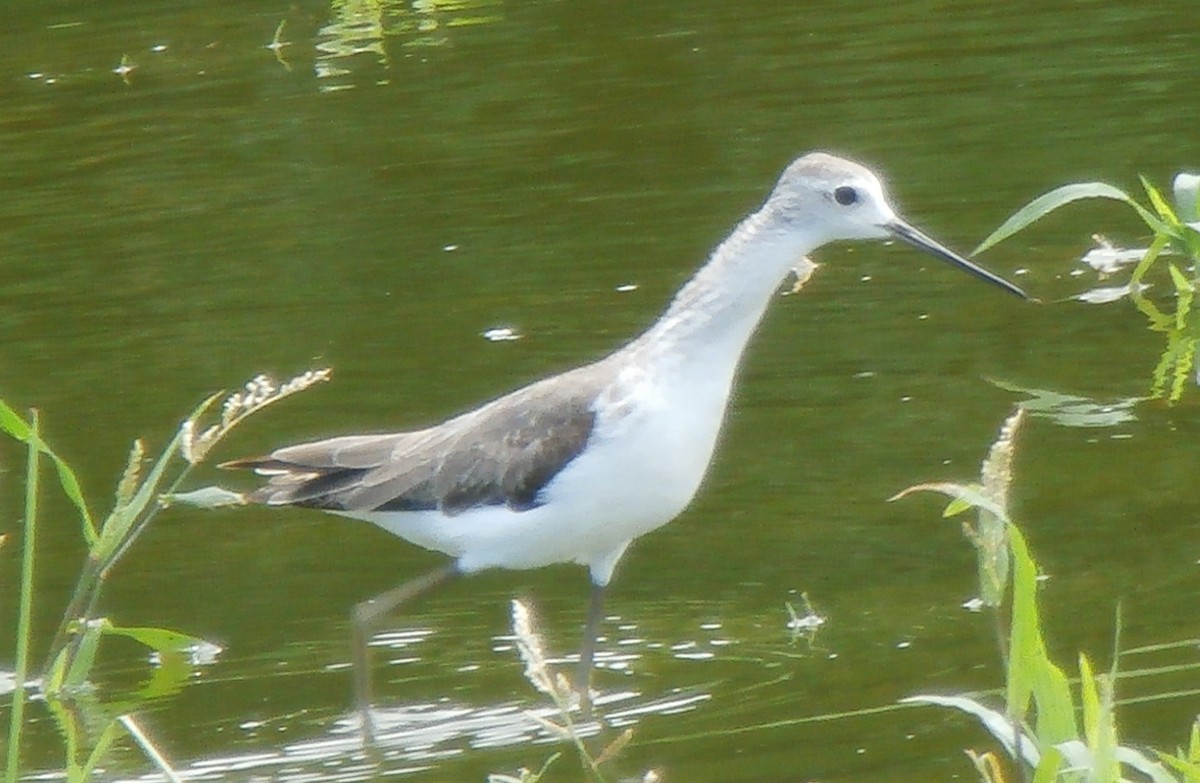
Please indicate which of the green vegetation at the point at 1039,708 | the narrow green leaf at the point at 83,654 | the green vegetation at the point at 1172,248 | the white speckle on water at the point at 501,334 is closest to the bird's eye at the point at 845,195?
the green vegetation at the point at 1172,248

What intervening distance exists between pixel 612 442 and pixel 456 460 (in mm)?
733

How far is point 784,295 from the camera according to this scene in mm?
9570

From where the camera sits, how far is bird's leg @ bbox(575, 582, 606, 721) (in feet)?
21.3

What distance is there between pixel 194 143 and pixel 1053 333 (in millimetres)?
5177

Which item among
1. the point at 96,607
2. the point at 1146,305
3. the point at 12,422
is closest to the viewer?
the point at 12,422

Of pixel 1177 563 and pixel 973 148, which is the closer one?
pixel 1177 563

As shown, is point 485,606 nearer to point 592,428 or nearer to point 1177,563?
point 592,428

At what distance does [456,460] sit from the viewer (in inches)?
269

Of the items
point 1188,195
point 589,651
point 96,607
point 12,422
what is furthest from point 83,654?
point 1188,195

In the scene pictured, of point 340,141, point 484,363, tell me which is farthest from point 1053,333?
point 340,141

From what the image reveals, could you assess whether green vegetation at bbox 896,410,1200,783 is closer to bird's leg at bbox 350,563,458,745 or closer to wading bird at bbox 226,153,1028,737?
wading bird at bbox 226,153,1028,737

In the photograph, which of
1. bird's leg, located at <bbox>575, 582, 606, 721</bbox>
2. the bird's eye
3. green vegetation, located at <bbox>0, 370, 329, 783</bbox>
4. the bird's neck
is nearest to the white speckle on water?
green vegetation, located at <bbox>0, 370, 329, 783</bbox>

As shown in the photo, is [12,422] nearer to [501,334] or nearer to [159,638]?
[159,638]

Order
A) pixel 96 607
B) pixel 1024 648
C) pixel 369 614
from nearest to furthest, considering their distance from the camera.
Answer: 1. pixel 1024 648
2. pixel 369 614
3. pixel 96 607
